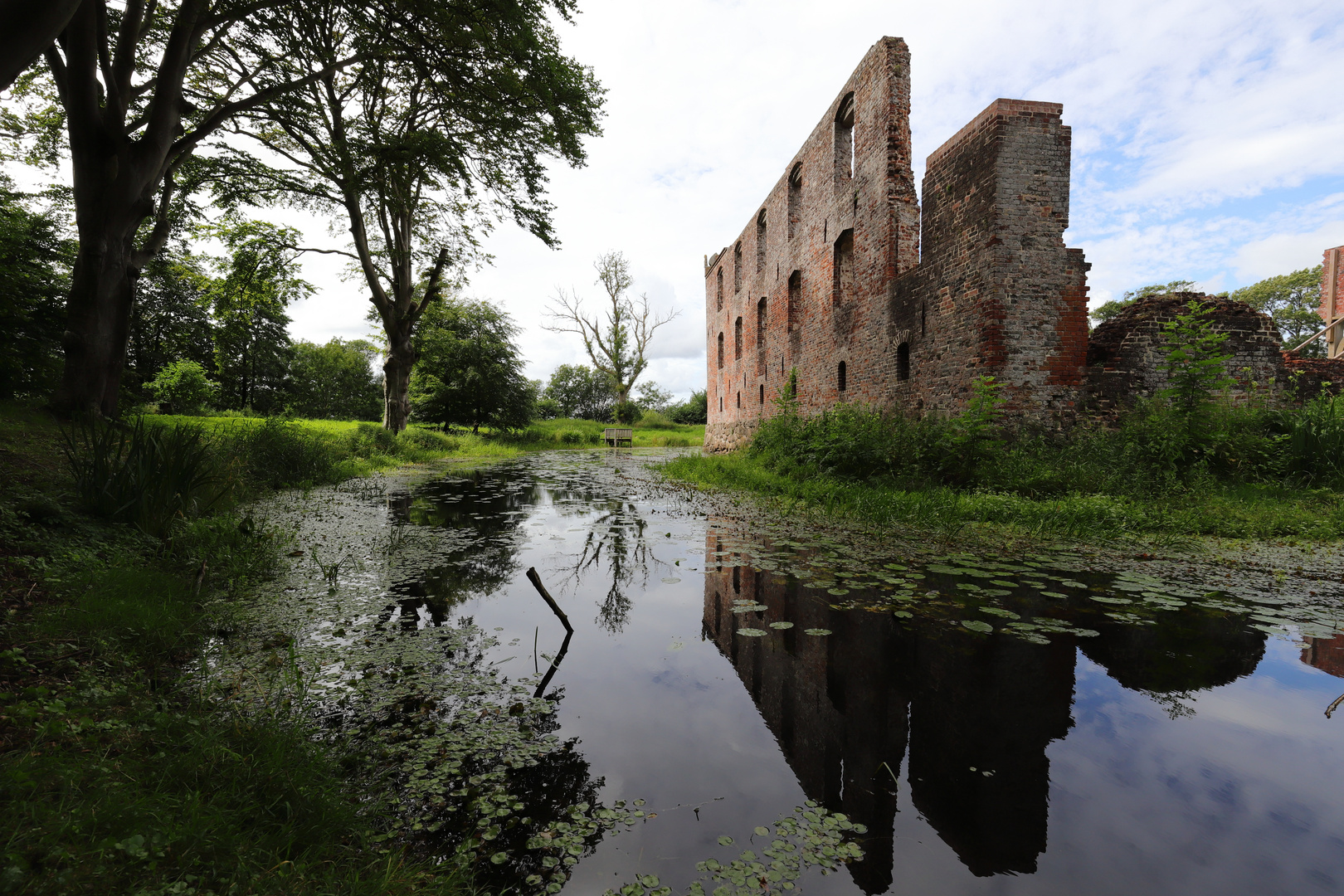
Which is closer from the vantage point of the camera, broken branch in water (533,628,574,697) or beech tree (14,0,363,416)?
broken branch in water (533,628,574,697)

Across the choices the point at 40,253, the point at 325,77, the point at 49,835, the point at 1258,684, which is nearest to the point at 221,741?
the point at 49,835

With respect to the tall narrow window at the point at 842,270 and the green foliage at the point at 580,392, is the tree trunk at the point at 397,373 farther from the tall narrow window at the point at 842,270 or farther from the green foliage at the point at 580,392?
the green foliage at the point at 580,392

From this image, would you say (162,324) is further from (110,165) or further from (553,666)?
(553,666)

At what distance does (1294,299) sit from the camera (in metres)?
34.7

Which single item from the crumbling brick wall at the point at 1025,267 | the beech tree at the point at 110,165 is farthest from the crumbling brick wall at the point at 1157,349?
the beech tree at the point at 110,165

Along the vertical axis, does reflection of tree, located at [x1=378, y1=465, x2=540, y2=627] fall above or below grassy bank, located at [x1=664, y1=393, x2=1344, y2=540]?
below

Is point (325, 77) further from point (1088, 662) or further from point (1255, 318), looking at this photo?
point (1255, 318)

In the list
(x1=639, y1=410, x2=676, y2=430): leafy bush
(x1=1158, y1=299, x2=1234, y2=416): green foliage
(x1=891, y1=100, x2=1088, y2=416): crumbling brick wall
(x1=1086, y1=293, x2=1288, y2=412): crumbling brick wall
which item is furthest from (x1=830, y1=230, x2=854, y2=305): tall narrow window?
(x1=639, y1=410, x2=676, y2=430): leafy bush

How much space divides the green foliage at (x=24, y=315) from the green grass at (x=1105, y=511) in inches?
468

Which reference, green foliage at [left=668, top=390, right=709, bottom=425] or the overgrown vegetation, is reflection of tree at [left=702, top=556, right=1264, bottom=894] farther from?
green foliage at [left=668, top=390, right=709, bottom=425]

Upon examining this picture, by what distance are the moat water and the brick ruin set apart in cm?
445

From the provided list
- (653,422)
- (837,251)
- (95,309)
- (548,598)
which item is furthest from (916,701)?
(653,422)

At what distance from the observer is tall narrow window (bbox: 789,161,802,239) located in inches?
593

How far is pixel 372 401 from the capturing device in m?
53.5
